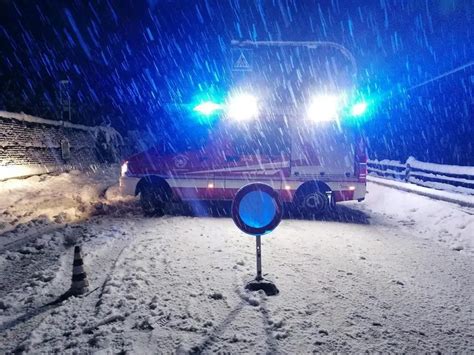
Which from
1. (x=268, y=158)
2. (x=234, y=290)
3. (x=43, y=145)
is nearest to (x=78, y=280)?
(x=234, y=290)

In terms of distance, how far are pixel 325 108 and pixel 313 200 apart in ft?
7.71

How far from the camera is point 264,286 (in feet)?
13.0

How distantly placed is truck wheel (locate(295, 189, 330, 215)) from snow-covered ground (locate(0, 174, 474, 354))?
3.59 feet

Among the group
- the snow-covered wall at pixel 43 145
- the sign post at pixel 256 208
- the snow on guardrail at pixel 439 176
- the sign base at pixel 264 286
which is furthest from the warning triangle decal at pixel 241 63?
the snow-covered wall at pixel 43 145

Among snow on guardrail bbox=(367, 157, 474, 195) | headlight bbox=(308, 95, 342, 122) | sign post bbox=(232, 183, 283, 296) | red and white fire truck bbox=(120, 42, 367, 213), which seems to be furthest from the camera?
snow on guardrail bbox=(367, 157, 474, 195)

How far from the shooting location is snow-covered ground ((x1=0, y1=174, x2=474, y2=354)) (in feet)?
9.82

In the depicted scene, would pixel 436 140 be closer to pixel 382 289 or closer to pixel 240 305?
pixel 382 289

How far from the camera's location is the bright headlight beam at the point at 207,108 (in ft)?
27.5

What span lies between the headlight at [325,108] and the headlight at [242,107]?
142 cm

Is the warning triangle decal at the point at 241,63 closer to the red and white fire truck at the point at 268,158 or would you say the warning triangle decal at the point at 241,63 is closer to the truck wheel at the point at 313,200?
the red and white fire truck at the point at 268,158

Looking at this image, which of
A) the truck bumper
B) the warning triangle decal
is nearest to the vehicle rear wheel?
the truck bumper

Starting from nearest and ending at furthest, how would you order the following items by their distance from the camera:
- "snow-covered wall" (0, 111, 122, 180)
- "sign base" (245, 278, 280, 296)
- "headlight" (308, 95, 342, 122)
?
1. "sign base" (245, 278, 280, 296)
2. "headlight" (308, 95, 342, 122)
3. "snow-covered wall" (0, 111, 122, 180)

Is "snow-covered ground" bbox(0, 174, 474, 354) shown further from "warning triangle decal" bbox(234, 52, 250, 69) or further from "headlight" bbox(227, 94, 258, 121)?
"warning triangle decal" bbox(234, 52, 250, 69)

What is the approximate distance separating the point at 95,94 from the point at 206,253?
2292 cm
